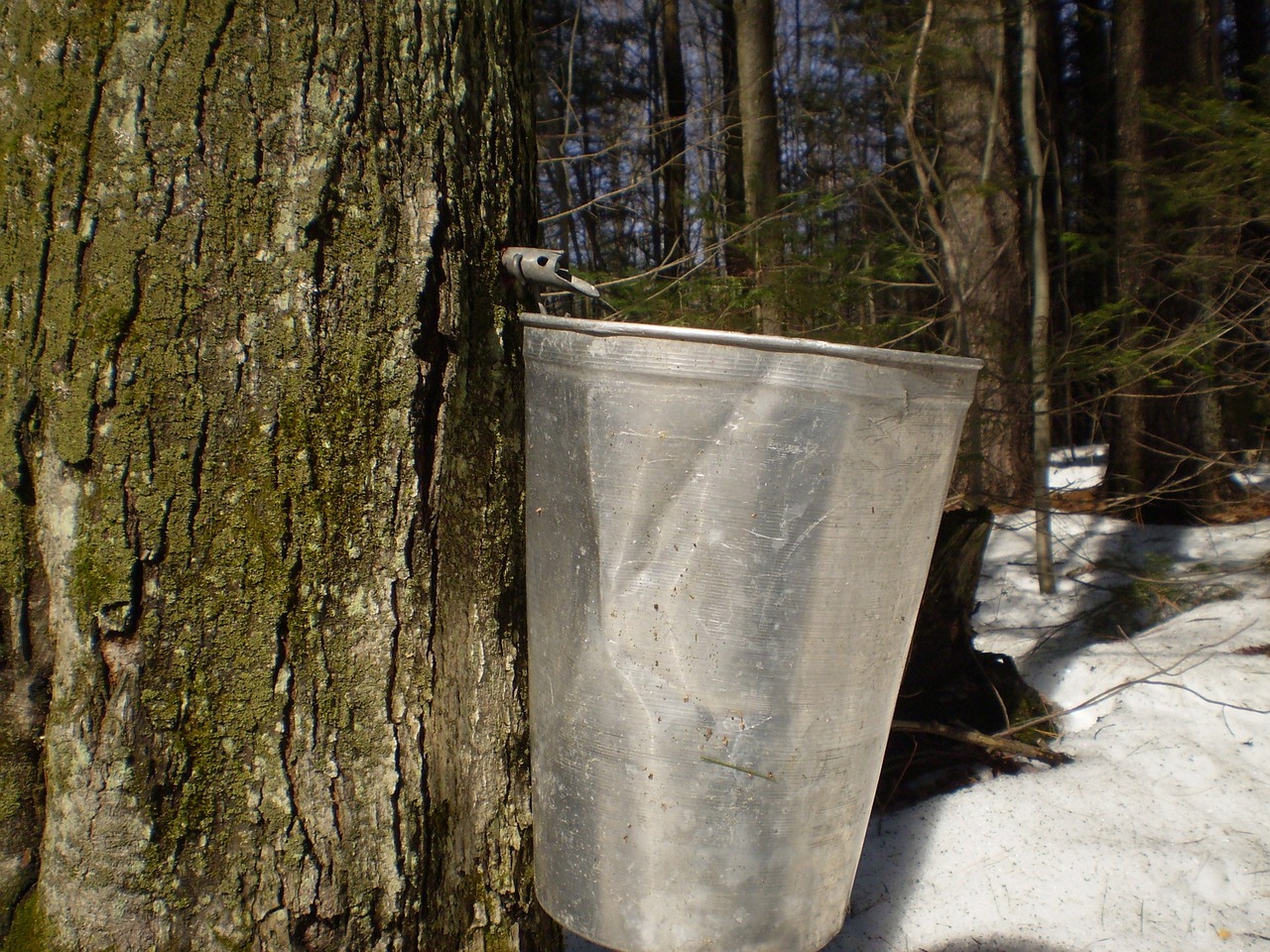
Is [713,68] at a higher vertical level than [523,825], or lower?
higher

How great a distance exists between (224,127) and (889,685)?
3.32ft

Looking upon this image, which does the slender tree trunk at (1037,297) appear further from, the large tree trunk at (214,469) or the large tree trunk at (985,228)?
the large tree trunk at (214,469)

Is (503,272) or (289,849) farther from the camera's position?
(503,272)

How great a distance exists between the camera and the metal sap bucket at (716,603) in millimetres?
930

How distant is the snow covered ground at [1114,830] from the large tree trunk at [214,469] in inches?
36.0

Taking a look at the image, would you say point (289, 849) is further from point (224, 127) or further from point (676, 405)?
point (224, 127)

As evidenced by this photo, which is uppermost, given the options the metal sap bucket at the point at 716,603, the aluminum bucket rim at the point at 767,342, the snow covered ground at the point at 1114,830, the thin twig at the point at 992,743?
the aluminum bucket rim at the point at 767,342

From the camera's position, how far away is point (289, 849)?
3.13 feet

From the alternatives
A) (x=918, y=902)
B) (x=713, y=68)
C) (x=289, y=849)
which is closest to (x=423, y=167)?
(x=289, y=849)

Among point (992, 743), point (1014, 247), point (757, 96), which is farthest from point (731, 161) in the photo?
point (992, 743)

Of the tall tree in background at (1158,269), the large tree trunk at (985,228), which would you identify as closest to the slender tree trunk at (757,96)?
the large tree trunk at (985,228)

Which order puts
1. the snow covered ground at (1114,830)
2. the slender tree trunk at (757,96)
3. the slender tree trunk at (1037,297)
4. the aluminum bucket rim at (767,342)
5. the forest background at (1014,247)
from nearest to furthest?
the aluminum bucket rim at (767,342) < the snow covered ground at (1114,830) < the forest background at (1014,247) < the slender tree trunk at (1037,297) < the slender tree trunk at (757,96)

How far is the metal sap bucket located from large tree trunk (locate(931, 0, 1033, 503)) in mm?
2522

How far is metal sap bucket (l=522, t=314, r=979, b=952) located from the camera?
93 cm
